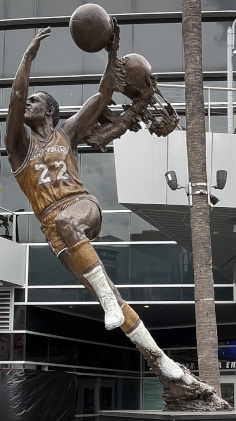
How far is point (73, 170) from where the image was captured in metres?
Answer: 6.06

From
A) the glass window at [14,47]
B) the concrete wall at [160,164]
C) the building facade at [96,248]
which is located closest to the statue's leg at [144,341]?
the concrete wall at [160,164]

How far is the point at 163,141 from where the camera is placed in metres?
13.7

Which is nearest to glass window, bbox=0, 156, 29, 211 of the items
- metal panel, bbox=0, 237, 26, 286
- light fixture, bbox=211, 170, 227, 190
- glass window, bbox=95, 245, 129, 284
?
metal panel, bbox=0, 237, 26, 286

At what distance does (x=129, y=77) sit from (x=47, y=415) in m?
15.1

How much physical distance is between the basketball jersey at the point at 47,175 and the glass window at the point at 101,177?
15.9 meters

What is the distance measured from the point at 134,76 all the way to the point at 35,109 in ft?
2.66

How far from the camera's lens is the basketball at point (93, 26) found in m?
5.99

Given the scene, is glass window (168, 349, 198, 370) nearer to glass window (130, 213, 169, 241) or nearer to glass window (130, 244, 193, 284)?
glass window (130, 244, 193, 284)

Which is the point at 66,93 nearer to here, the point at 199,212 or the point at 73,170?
the point at 199,212

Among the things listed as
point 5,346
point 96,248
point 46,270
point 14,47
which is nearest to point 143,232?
point 96,248

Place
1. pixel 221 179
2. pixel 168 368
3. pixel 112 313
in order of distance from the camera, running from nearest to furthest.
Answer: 1. pixel 112 313
2. pixel 168 368
3. pixel 221 179

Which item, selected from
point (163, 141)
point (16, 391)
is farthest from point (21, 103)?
point (16, 391)

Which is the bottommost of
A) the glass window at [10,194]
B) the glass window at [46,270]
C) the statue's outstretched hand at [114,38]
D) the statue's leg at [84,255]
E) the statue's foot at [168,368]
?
the statue's foot at [168,368]

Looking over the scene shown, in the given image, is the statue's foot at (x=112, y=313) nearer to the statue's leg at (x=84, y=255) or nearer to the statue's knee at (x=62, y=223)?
the statue's leg at (x=84, y=255)
